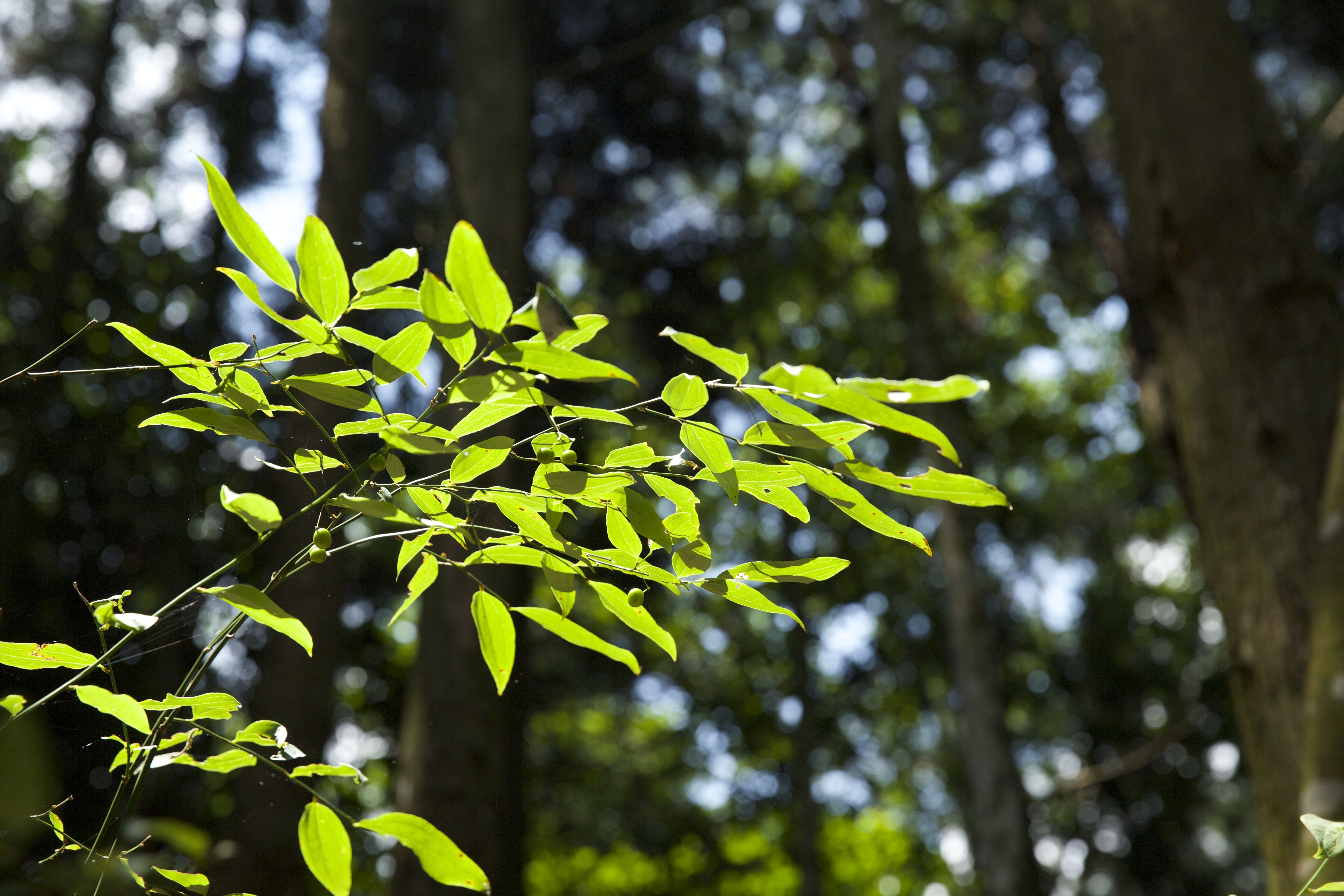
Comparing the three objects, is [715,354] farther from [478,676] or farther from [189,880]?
[478,676]

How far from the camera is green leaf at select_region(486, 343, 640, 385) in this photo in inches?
19.0

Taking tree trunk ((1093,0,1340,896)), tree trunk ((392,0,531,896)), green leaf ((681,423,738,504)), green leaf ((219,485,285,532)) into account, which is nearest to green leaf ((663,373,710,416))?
green leaf ((681,423,738,504))

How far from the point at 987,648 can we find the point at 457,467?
15.7 ft

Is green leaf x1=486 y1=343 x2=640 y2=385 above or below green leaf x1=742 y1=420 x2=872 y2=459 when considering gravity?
above

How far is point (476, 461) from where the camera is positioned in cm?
60

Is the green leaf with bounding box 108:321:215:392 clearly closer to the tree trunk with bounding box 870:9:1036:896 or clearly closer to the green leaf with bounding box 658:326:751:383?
the green leaf with bounding box 658:326:751:383

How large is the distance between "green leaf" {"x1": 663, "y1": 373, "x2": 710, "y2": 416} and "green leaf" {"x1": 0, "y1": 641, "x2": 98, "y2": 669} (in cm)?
41

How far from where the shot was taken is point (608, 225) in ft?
21.1

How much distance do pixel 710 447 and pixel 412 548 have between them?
9.1 inches

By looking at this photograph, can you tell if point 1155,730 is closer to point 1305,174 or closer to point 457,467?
point 1305,174

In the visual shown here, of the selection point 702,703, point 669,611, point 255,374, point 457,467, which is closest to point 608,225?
point 669,611

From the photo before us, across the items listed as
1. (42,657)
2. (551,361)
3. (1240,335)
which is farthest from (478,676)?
(551,361)

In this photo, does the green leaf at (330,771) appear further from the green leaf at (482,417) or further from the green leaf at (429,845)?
the green leaf at (482,417)

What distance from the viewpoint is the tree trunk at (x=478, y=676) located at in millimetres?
2896
